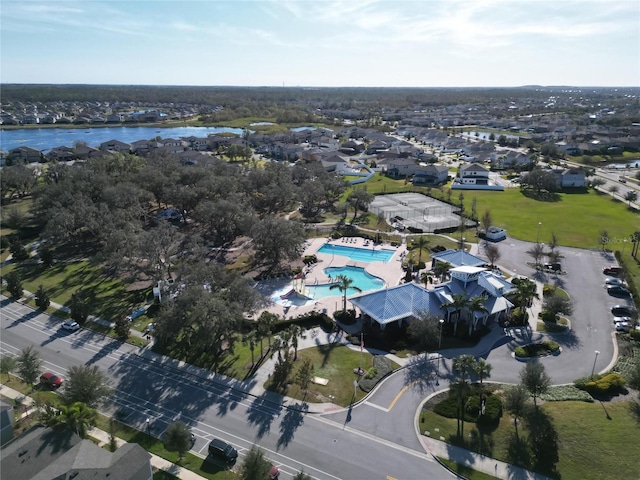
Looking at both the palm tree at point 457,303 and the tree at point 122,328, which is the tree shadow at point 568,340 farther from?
the tree at point 122,328

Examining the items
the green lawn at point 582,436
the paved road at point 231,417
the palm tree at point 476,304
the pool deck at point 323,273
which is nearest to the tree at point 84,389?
the paved road at point 231,417

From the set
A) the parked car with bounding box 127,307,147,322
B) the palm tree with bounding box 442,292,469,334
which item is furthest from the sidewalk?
the palm tree with bounding box 442,292,469,334

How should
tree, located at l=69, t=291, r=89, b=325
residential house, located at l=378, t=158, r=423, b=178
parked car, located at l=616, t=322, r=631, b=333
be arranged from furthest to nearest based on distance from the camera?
residential house, located at l=378, t=158, r=423, b=178 < tree, located at l=69, t=291, r=89, b=325 < parked car, located at l=616, t=322, r=631, b=333

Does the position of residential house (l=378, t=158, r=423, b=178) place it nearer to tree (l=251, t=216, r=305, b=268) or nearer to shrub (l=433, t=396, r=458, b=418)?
tree (l=251, t=216, r=305, b=268)

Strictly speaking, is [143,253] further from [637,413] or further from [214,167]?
[637,413]

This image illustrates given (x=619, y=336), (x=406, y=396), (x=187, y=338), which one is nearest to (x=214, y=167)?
(x=187, y=338)

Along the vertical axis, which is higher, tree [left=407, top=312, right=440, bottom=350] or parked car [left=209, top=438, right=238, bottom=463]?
tree [left=407, top=312, right=440, bottom=350]
